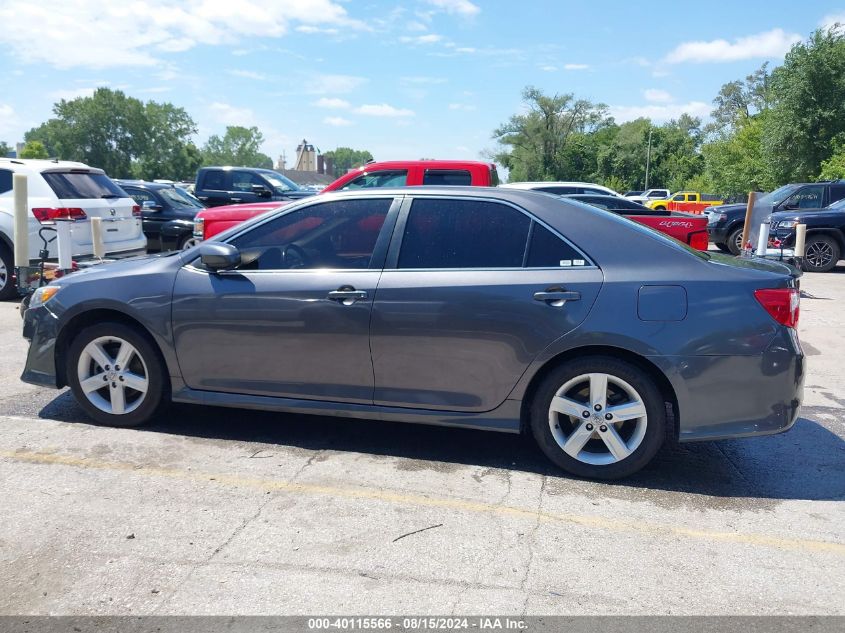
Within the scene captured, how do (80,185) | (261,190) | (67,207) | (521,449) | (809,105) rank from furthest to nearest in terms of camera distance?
(809,105), (261,190), (80,185), (67,207), (521,449)

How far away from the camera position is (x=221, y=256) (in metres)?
4.58

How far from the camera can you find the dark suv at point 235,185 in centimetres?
1598

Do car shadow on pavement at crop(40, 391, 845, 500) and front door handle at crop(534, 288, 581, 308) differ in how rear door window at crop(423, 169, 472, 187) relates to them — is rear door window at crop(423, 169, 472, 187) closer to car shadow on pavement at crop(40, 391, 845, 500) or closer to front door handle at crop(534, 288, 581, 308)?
car shadow on pavement at crop(40, 391, 845, 500)

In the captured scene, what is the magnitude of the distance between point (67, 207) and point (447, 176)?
16.1ft

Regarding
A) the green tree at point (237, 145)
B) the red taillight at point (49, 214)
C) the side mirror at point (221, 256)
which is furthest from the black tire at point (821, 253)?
the green tree at point (237, 145)

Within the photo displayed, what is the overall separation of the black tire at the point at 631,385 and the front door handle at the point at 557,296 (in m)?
0.34

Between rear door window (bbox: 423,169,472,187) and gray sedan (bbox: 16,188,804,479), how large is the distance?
472 cm

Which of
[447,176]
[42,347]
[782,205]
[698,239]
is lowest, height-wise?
[42,347]

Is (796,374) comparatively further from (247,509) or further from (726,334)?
(247,509)

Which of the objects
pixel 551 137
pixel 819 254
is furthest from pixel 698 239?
pixel 551 137

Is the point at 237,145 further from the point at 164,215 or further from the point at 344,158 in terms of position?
the point at 164,215

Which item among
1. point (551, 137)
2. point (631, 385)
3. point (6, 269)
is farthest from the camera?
point (551, 137)

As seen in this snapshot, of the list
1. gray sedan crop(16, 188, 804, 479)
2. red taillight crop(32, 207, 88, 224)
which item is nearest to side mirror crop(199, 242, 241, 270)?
gray sedan crop(16, 188, 804, 479)

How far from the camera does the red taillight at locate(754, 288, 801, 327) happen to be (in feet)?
13.2
